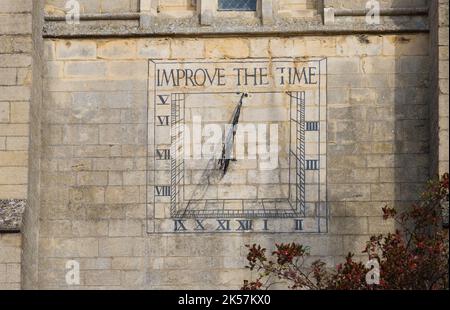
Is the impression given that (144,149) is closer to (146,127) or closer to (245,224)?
(146,127)

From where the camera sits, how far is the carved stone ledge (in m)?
18.8

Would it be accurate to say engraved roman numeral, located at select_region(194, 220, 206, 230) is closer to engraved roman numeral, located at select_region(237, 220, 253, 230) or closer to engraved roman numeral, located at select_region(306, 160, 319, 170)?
engraved roman numeral, located at select_region(237, 220, 253, 230)

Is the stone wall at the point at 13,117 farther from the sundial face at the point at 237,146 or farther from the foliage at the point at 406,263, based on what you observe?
the foliage at the point at 406,263

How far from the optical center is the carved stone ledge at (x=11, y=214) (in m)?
18.8

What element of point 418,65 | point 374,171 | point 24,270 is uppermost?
point 418,65

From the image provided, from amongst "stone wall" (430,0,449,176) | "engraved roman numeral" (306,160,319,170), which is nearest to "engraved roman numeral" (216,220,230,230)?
"engraved roman numeral" (306,160,319,170)

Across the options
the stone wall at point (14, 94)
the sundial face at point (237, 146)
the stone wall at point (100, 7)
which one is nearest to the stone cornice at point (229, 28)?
the stone wall at point (100, 7)

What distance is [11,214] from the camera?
19.0m

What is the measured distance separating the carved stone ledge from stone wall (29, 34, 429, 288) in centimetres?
61

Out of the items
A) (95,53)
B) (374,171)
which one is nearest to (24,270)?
(95,53)

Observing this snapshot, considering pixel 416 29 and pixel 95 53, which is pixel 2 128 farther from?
pixel 416 29

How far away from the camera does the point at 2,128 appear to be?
19469 millimetres

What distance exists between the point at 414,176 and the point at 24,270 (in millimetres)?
4772

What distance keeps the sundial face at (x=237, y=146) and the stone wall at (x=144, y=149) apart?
135mm
